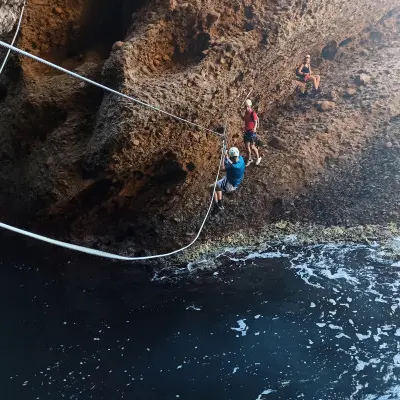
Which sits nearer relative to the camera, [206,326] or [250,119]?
[206,326]

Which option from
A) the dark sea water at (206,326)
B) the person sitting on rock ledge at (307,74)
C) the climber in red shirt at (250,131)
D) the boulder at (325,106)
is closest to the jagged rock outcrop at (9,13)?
the dark sea water at (206,326)

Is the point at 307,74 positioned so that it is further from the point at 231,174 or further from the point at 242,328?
the point at 242,328

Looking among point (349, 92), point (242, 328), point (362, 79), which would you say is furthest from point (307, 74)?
point (242, 328)

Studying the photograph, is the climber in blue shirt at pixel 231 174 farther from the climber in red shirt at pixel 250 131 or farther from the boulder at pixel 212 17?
the boulder at pixel 212 17

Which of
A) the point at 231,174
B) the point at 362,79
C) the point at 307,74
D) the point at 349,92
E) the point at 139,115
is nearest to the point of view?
the point at 139,115

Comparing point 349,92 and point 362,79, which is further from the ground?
point 362,79

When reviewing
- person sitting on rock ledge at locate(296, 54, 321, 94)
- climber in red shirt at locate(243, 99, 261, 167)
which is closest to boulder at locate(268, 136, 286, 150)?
climber in red shirt at locate(243, 99, 261, 167)
